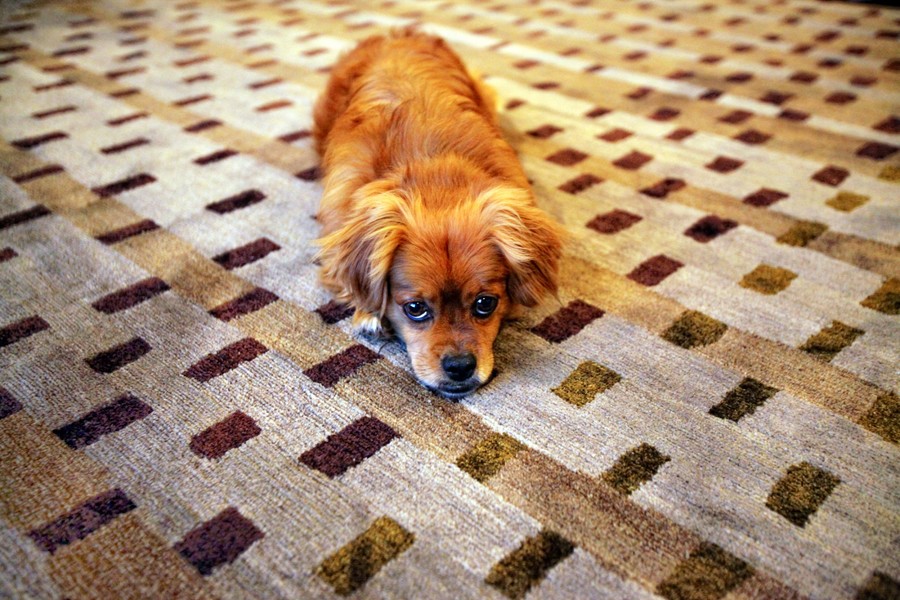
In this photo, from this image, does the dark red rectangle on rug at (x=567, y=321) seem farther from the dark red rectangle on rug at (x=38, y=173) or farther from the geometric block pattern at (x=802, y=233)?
the dark red rectangle on rug at (x=38, y=173)

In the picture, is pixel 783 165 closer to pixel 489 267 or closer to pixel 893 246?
pixel 893 246

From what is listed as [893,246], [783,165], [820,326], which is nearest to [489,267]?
[820,326]

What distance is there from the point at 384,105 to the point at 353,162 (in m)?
0.28

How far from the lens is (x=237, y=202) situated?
245 cm

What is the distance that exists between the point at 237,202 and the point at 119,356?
0.87m

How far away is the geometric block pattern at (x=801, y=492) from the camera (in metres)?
1.33

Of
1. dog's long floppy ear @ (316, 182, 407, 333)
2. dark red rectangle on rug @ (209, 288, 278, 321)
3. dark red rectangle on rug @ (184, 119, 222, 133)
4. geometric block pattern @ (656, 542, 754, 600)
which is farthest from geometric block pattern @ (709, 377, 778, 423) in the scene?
dark red rectangle on rug @ (184, 119, 222, 133)

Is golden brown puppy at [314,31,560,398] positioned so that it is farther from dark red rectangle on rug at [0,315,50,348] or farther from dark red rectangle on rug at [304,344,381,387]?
dark red rectangle on rug at [0,315,50,348]

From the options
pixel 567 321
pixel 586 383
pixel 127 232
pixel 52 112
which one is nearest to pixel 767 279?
pixel 567 321

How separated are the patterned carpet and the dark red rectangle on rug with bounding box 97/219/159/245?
0.02m

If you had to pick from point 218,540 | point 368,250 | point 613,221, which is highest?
point 368,250

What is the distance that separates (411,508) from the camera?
4.42ft

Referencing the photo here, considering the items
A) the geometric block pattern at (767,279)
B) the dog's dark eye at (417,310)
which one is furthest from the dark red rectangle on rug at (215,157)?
the geometric block pattern at (767,279)

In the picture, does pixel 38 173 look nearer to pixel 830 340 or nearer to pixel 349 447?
pixel 349 447
